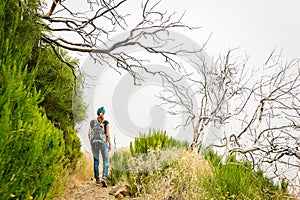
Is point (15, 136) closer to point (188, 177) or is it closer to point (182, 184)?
point (182, 184)

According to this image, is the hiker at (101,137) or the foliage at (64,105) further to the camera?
the hiker at (101,137)

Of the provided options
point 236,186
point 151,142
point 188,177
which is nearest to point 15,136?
point 236,186

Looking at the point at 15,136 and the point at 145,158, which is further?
the point at 145,158

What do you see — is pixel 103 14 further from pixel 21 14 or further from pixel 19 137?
pixel 19 137

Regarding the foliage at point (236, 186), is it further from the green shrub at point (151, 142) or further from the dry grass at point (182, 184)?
the green shrub at point (151, 142)

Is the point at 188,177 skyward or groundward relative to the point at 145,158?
groundward

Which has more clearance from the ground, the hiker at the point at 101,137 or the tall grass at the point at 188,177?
the hiker at the point at 101,137

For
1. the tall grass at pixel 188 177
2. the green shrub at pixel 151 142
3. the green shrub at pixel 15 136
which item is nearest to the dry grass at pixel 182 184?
the tall grass at pixel 188 177

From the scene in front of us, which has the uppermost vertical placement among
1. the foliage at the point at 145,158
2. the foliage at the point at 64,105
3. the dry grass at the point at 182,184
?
the foliage at the point at 64,105

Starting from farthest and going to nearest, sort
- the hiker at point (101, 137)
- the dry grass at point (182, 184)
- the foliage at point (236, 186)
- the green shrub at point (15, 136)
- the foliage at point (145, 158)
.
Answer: the hiker at point (101, 137)
the foliage at point (145, 158)
the dry grass at point (182, 184)
the foliage at point (236, 186)
the green shrub at point (15, 136)

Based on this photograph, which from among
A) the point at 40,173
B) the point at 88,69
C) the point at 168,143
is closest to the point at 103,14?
the point at 88,69

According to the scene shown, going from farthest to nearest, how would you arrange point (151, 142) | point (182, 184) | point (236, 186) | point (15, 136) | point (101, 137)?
1. point (101, 137)
2. point (151, 142)
3. point (182, 184)
4. point (236, 186)
5. point (15, 136)

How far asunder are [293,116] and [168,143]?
5005 millimetres

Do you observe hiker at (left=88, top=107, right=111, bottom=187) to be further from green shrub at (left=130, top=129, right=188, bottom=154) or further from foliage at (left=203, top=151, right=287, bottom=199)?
foliage at (left=203, top=151, right=287, bottom=199)
